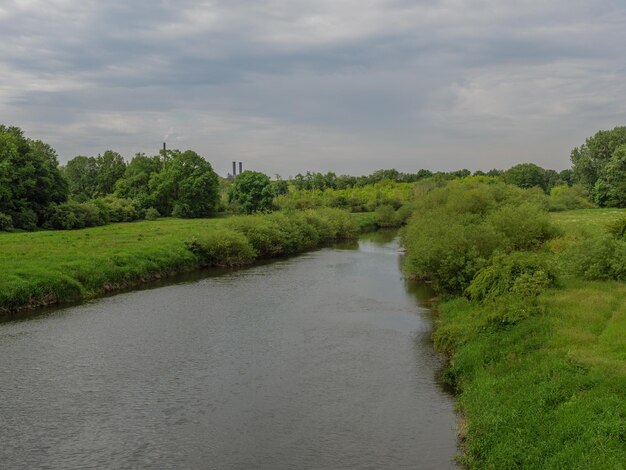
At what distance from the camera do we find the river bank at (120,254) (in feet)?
122

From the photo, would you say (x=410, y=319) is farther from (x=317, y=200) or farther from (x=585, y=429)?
(x=317, y=200)

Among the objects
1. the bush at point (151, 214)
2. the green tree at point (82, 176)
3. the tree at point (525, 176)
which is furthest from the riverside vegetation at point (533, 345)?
the tree at point (525, 176)

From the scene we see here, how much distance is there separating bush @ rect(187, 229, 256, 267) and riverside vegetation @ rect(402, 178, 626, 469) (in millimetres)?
23759

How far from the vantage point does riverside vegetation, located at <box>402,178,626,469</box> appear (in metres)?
14.0

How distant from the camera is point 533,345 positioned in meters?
20.6

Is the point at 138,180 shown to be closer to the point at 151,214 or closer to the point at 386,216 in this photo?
the point at 151,214

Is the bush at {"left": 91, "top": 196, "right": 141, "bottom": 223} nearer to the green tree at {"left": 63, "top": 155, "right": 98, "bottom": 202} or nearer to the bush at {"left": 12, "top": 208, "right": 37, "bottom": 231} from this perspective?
the bush at {"left": 12, "top": 208, "right": 37, "bottom": 231}

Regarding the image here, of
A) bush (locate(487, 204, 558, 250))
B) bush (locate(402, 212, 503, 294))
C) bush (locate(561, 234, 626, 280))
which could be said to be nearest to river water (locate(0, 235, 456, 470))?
bush (locate(402, 212, 503, 294))

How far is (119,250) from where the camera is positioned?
164 feet

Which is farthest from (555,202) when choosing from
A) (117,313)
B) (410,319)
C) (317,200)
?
(117,313)

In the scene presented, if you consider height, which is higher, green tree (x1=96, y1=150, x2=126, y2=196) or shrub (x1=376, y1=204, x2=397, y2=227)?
green tree (x1=96, y1=150, x2=126, y2=196)

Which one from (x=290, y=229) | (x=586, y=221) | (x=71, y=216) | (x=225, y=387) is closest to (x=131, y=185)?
(x=71, y=216)

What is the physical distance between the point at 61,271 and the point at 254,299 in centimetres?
1433

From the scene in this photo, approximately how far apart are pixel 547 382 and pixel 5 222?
6452 centimetres
